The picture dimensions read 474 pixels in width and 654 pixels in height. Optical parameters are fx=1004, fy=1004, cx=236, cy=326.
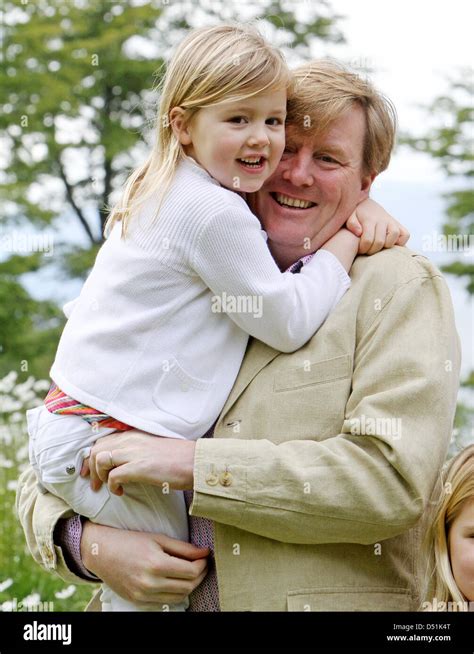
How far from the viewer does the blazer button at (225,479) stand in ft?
8.28

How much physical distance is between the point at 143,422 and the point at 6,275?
7.76 metres

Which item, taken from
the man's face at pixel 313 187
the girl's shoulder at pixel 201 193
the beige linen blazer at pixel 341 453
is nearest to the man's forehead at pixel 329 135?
the man's face at pixel 313 187

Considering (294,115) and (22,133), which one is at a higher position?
(294,115)

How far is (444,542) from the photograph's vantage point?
283 centimetres

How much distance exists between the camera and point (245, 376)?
8.95 feet

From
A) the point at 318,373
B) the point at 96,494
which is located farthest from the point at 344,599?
the point at 96,494

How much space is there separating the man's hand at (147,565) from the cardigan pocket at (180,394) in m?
0.34

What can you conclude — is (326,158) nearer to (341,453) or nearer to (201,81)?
(201,81)

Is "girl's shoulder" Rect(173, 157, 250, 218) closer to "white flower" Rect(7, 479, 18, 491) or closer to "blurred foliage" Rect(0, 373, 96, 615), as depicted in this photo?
"blurred foliage" Rect(0, 373, 96, 615)

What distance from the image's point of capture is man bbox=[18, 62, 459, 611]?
251cm

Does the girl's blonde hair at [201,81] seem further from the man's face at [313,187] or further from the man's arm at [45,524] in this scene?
the man's arm at [45,524]

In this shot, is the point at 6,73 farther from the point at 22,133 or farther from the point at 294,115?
the point at 294,115
